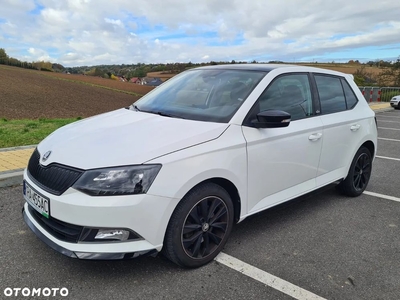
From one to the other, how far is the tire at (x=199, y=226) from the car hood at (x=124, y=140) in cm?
43

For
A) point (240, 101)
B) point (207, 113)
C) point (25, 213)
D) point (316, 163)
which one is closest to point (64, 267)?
point (25, 213)

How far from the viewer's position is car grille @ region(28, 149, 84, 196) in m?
2.48

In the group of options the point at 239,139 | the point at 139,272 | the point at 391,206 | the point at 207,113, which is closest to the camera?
the point at 139,272

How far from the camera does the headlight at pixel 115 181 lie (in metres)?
2.41

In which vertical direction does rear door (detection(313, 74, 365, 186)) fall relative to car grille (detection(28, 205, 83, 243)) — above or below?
above

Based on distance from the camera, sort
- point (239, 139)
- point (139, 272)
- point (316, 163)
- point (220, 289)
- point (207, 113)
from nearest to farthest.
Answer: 1. point (220, 289)
2. point (139, 272)
3. point (239, 139)
4. point (207, 113)
5. point (316, 163)

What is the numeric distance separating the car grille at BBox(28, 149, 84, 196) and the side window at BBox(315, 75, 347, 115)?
2857 millimetres

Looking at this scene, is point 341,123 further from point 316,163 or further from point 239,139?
point 239,139

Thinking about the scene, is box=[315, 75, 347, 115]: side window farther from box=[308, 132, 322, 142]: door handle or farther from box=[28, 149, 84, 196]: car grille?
box=[28, 149, 84, 196]: car grille

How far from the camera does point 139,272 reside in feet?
9.16

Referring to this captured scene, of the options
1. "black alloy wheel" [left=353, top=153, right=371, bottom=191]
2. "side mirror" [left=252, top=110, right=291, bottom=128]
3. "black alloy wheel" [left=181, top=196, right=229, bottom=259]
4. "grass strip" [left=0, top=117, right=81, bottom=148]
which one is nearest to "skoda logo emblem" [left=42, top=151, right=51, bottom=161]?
"black alloy wheel" [left=181, top=196, right=229, bottom=259]

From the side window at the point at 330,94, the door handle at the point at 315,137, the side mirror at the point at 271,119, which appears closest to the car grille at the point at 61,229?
the side mirror at the point at 271,119

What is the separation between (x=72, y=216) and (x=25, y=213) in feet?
2.81

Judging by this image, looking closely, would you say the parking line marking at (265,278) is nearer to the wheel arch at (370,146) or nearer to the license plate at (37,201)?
the license plate at (37,201)
